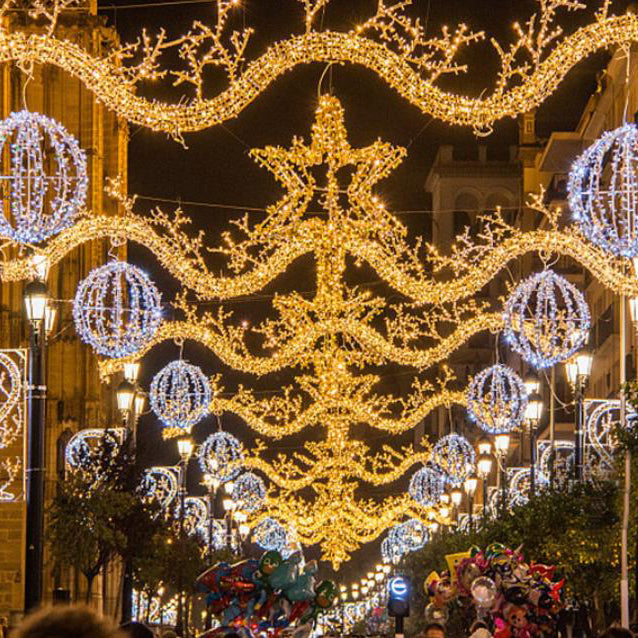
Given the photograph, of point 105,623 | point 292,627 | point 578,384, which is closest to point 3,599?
point 578,384

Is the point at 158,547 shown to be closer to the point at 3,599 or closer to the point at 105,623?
the point at 3,599

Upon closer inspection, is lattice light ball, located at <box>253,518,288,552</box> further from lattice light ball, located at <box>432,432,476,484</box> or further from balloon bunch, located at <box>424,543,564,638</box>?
balloon bunch, located at <box>424,543,564,638</box>

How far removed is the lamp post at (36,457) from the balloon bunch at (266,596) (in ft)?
6.24

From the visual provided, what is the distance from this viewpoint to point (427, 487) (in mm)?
63344

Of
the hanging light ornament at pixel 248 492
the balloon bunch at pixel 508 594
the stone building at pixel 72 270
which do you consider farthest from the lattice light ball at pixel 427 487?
Answer: the balloon bunch at pixel 508 594

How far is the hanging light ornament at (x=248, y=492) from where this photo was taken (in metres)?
57.6

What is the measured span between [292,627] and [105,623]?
1600cm

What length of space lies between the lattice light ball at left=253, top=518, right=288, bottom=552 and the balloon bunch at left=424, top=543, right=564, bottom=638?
164 ft

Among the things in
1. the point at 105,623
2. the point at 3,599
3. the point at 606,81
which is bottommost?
the point at 3,599

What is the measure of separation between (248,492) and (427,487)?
854 centimetres

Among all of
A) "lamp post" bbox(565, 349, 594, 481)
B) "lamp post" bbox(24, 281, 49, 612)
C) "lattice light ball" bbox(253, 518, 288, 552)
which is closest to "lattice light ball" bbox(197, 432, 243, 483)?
"lamp post" bbox(565, 349, 594, 481)

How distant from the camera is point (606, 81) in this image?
59156 mm

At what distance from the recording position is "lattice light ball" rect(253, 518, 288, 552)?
74.2 metres

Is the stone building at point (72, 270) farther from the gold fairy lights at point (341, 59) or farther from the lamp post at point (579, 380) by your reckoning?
the gold fairy lights at point (341, 59)
